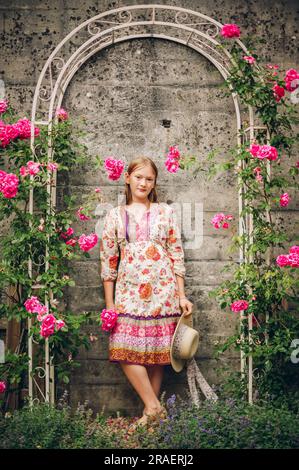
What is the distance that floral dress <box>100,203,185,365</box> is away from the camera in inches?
186

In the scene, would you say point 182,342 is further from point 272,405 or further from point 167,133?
point 167,133

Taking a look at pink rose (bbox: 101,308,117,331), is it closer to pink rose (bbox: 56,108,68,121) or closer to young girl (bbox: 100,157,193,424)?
young girl (bbox: 100,157,193,424)

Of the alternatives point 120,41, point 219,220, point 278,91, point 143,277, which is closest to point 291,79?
point 278,91

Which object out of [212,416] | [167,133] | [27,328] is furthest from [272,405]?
[167,133]

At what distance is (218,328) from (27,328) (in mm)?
1634

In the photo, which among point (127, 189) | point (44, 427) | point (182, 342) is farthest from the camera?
point (127, 189)

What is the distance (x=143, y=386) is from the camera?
4.74m

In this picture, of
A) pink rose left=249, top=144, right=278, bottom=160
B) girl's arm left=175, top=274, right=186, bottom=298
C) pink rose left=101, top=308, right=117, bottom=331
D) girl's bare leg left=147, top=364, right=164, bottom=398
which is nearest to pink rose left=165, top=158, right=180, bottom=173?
pink rose left=249, top=144, right=278, bottom=160

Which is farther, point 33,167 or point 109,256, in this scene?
point 109,256

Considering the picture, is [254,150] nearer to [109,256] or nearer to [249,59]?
[249,59]

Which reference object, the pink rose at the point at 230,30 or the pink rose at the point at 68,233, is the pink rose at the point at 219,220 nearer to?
the pink rose at the point at 68,233

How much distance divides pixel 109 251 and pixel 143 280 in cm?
39

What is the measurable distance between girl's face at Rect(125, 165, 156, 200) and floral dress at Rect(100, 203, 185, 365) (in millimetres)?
158

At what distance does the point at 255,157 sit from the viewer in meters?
4.77
